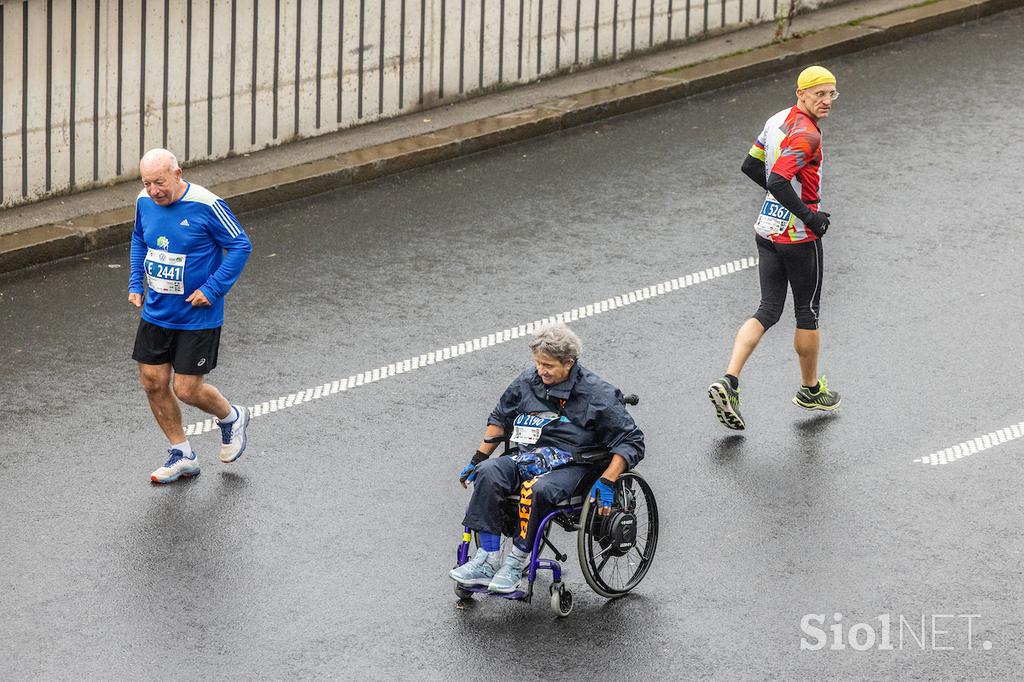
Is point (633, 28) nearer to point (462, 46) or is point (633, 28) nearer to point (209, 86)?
point (462, 46)

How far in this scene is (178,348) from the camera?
895cm

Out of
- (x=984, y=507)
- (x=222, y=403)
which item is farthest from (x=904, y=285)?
(x=222, y=403)

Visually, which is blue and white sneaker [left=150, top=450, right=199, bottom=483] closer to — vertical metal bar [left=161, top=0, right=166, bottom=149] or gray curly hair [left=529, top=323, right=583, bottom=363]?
gray curly hair [left=529, top=323, right=583, bottom=363]

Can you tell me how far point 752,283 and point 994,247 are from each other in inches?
71.0

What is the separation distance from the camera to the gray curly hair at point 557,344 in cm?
777

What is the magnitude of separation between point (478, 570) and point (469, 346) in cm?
312

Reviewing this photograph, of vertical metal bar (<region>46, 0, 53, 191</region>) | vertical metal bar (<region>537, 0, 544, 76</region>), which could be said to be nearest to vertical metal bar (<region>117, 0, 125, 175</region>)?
vertical metal bar (<region>46, 0, 53, 191</region>)

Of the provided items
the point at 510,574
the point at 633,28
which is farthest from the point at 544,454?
the point at 633,28

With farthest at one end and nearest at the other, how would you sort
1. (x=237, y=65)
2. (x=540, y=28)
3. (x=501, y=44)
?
(x=540, y=28) → (x=501, y=44) → (x=237, y=65)

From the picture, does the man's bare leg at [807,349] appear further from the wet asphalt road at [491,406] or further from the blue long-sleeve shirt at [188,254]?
the blue long-sleeve shirt at [188,254]

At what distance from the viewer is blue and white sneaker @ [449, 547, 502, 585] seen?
25.2 ft

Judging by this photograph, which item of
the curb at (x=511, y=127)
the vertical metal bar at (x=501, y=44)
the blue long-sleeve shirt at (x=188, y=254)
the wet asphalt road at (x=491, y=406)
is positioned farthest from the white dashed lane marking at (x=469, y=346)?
the vertical metal bar at (x=501, y=44)

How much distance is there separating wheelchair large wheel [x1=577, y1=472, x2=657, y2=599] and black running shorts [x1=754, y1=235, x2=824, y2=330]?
2.00 m

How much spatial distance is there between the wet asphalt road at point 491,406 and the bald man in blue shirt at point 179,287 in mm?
326
